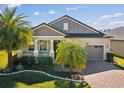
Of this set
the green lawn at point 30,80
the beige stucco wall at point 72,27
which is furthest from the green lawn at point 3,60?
the beige stucco wall at point 72,27

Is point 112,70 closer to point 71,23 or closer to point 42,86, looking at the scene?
point 42,86

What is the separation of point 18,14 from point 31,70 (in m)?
5.09

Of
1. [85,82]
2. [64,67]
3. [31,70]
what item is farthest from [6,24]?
[85,82]

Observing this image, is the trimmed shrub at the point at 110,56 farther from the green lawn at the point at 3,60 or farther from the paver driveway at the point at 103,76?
the green lawn at the point at 3,60

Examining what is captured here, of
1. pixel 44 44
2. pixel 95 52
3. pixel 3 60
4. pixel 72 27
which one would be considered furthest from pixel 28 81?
pixel 72 27

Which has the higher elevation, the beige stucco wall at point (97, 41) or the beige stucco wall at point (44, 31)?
the beige stucco wall at point (44, 31)

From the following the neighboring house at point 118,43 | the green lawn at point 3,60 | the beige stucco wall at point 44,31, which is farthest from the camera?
the neighboring house at point 118,43

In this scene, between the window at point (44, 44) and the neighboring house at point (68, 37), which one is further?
the window at point (44, 44)

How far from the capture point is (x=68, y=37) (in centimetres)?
3072

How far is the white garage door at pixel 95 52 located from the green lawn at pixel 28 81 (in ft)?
33.7

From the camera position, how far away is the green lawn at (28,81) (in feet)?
66.2

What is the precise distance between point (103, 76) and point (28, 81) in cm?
575

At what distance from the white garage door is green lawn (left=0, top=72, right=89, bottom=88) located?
405 inches

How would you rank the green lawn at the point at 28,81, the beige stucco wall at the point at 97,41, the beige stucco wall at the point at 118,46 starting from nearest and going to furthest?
the green lawn at the point at 28,81 < the beige stucco wall at the point at 97,41 < the beige stucco wall at the point at 118,46
